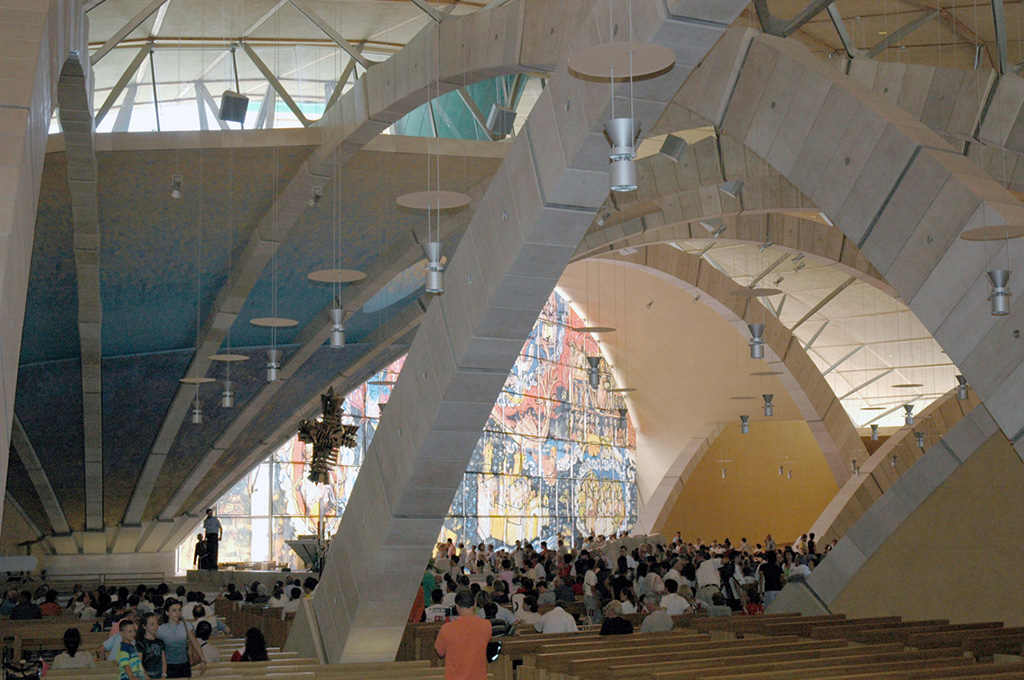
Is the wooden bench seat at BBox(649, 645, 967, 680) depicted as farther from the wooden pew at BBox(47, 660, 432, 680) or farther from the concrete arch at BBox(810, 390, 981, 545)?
the concrete arch at BBox(810, 390, 981, 545)

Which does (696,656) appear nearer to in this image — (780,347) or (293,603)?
(293,603)

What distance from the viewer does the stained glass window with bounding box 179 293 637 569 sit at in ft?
107

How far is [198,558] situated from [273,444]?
4.73 metres

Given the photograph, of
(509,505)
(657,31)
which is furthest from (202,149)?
(509,505)

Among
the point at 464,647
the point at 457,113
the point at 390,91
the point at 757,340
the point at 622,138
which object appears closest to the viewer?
the point at 622,138

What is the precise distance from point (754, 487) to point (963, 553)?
1151 inches

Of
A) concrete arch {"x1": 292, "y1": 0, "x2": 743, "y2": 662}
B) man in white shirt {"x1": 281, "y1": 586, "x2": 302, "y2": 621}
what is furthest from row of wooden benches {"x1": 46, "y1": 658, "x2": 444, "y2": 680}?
man in white shirt {"x1": 281, "y1": 586, "x2": 302, "y2": 621}

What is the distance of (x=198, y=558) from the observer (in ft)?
92.1

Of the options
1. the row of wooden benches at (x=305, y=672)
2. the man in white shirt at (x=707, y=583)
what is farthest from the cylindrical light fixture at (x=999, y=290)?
the man in white shirt at (x=707, y=583)

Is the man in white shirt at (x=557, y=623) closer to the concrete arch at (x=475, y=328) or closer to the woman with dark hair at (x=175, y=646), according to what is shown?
the concrete arch at (x=475, y=328)

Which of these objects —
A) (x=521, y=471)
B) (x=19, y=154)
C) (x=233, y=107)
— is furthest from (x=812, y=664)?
(x=521, y=471)

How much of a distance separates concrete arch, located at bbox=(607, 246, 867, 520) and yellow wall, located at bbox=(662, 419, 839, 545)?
676 centimetres

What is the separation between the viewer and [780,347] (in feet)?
107

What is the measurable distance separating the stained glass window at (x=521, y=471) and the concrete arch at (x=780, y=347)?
25.1ft
